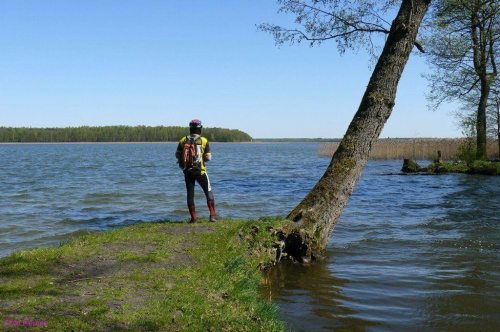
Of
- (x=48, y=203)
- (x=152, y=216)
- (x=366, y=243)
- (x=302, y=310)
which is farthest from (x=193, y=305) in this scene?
(x=48, y=203)

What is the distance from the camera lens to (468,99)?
28.9m

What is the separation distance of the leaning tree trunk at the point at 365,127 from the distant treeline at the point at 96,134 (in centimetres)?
16903

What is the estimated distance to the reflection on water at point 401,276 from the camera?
546cm

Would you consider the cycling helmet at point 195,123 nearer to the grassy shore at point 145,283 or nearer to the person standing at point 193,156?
the person standing at point 193,156

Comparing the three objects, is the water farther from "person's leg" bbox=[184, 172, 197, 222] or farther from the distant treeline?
the distant treeline

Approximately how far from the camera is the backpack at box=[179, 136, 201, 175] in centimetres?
895

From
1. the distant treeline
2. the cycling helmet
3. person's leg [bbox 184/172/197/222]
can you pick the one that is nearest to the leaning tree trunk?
person's leg [bbox 184/172/197/222]

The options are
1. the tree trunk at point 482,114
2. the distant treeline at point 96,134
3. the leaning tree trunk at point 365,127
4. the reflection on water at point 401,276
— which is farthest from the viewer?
the distant treeline at point 96,134

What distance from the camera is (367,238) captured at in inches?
399

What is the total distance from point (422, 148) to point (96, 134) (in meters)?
172

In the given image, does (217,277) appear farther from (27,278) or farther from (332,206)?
(332,206)

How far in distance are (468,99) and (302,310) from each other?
27964 millimetres

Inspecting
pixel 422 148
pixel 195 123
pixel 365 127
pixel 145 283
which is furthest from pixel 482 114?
pixel 145 283

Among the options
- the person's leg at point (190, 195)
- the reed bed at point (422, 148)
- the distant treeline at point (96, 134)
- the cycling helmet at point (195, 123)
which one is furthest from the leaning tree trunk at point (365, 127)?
the distant treeline at point (96, 134)
